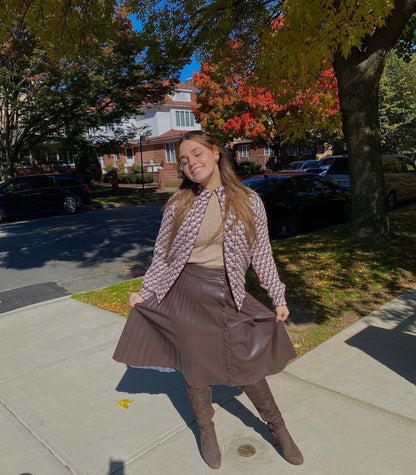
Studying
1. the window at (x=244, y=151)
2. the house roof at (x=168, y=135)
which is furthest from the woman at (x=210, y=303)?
the window at (x=244, y=151)

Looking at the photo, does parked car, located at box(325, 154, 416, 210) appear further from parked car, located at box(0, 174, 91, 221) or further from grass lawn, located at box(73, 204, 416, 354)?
parked car, located at box(0, 174, 91, 221)

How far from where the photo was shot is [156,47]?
34.0 feet

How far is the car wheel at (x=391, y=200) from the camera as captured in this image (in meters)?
13.0

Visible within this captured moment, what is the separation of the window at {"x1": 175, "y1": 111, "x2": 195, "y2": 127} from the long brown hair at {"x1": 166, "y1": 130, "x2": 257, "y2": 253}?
43.1m

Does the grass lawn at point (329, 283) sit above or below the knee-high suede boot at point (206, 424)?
below

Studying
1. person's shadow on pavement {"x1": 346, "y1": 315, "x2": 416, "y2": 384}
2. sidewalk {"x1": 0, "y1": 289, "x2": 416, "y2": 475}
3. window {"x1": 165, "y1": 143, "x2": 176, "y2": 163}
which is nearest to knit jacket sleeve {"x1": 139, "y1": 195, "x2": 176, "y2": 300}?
sidewalk {"x1": 0, "y1": 289, "x2": 416, "y2": 475}

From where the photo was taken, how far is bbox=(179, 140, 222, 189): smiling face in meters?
2.54

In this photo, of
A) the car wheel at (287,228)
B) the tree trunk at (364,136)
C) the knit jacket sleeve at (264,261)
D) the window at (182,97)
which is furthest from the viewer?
the window at (182,97)

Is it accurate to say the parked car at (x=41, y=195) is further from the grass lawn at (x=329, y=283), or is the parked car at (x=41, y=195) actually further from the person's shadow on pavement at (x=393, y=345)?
the person's shadow on pavement at (x=393, y=345)

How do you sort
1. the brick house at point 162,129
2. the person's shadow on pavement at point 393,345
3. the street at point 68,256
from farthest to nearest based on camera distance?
1. the brick house at point 162,129
2. the street at point 68,256
3. the person's shadow on pavement at point 393,345

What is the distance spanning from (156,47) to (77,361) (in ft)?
27.8

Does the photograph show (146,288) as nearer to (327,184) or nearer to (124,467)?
(124,467)

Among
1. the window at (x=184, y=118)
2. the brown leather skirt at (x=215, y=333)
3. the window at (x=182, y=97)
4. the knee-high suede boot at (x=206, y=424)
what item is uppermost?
the window at (x=182, y=97)

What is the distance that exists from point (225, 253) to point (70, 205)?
1550 cm
